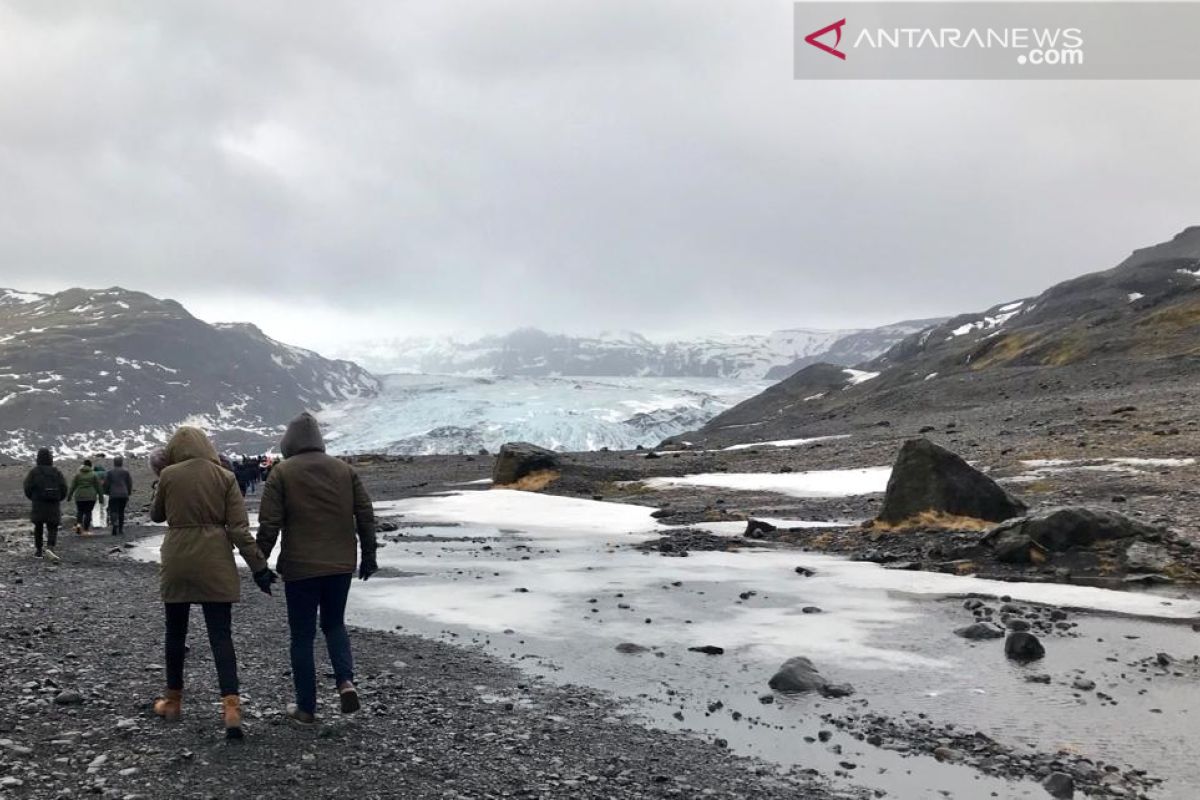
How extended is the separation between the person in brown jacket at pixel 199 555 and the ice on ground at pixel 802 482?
24.9 meters

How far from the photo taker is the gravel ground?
657cm

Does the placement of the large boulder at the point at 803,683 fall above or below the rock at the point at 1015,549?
below

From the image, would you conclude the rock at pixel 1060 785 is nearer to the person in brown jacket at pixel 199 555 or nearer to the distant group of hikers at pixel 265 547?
the distant group of hikers at pixel 265 547

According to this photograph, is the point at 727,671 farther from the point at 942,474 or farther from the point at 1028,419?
the point at 1028,419

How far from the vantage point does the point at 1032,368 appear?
6519cm

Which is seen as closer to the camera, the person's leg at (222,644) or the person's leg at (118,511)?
the person's leg at (222,644)

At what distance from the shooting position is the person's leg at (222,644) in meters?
7.55

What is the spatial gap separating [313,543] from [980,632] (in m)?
8.74

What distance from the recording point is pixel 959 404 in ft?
194

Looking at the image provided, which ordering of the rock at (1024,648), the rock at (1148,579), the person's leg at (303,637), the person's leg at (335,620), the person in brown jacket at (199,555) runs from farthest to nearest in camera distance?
1. the rock at (1148,579)
2. the rock at (1024,648)
3. the person's leg at (335,620)
4. the person's leg at (303,637)
5. the person in brown jacket at (199,555)

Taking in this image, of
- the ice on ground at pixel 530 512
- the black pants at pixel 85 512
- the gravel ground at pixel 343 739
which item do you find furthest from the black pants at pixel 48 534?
the ice on ground at pixel 530 512

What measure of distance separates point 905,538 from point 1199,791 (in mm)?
13130

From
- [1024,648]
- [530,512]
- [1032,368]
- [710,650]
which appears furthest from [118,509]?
[1032,368]

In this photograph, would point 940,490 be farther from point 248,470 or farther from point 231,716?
point 248,470
